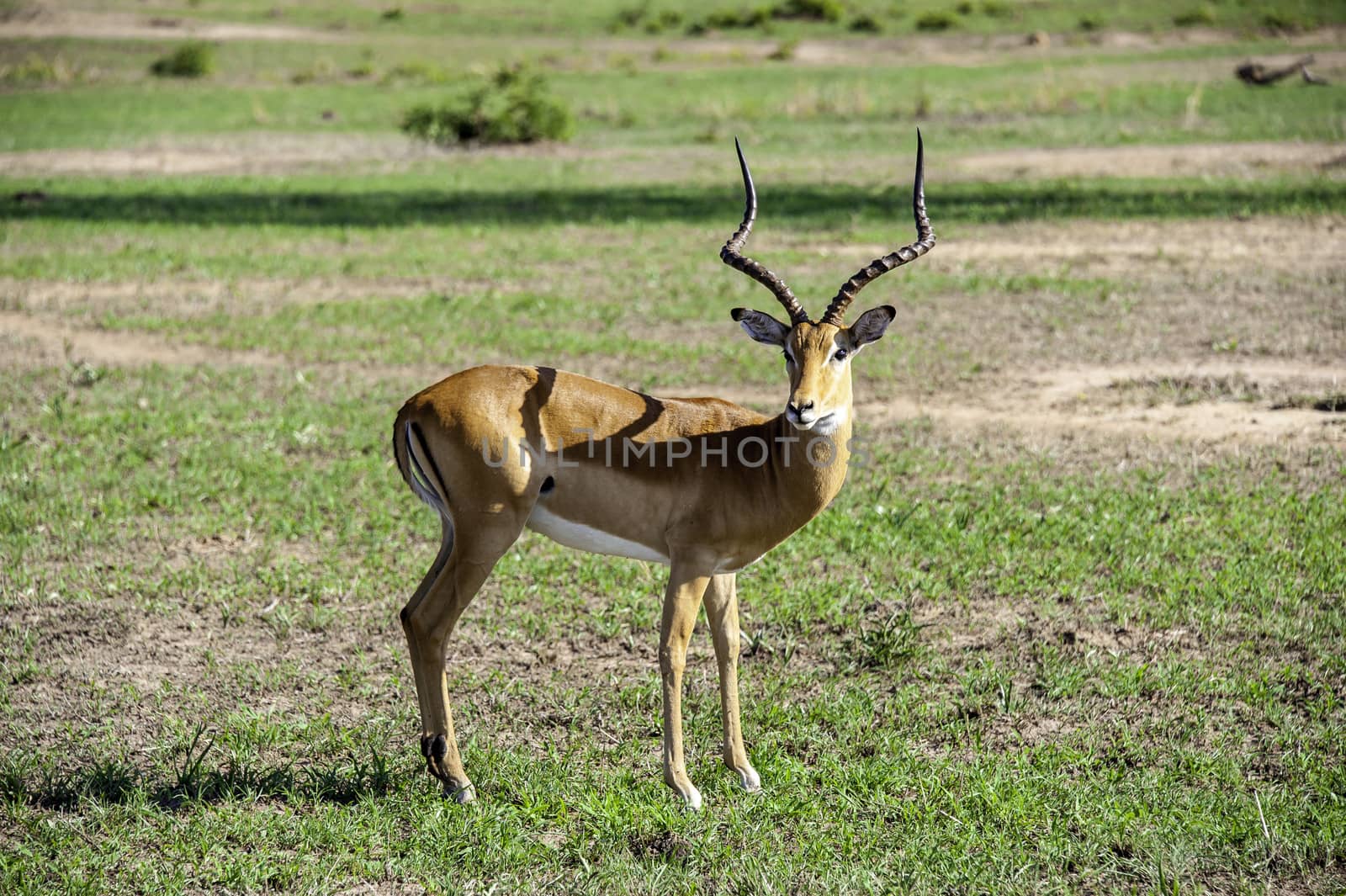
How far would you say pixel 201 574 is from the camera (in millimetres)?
6449

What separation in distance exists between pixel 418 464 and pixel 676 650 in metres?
1.12

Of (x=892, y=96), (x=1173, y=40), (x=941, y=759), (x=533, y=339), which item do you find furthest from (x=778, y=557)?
(x=1173, y=40)

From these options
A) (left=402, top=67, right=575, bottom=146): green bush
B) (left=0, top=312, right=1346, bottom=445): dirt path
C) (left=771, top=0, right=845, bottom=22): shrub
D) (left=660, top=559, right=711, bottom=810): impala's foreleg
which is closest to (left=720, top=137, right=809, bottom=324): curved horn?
(left=660, top=559, right=711, bottom=810): impala's foreleg

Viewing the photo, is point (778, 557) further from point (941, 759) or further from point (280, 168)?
point (280, 168)

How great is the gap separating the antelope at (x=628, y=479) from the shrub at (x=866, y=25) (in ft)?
136

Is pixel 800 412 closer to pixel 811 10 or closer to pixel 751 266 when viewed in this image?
pixel 751 266

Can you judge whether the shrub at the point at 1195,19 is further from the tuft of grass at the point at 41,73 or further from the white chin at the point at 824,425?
the white chin at the point at 824,425

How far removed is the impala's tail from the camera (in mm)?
4504

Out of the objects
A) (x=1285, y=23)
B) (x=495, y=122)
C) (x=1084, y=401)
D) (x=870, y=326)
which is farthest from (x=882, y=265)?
(x=1285, y=23)

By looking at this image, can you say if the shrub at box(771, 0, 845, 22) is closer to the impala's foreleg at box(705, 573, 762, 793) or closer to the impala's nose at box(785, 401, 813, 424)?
the impala's foreleg at box(705, 573, 762, 793)

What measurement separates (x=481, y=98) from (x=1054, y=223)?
1190 centimetres

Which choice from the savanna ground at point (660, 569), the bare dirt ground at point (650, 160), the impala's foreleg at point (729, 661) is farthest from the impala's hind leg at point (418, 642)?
the bare dirt ground at point (650, 160)

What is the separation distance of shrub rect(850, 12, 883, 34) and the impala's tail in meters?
41.7

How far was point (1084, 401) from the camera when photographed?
911 centimetres
